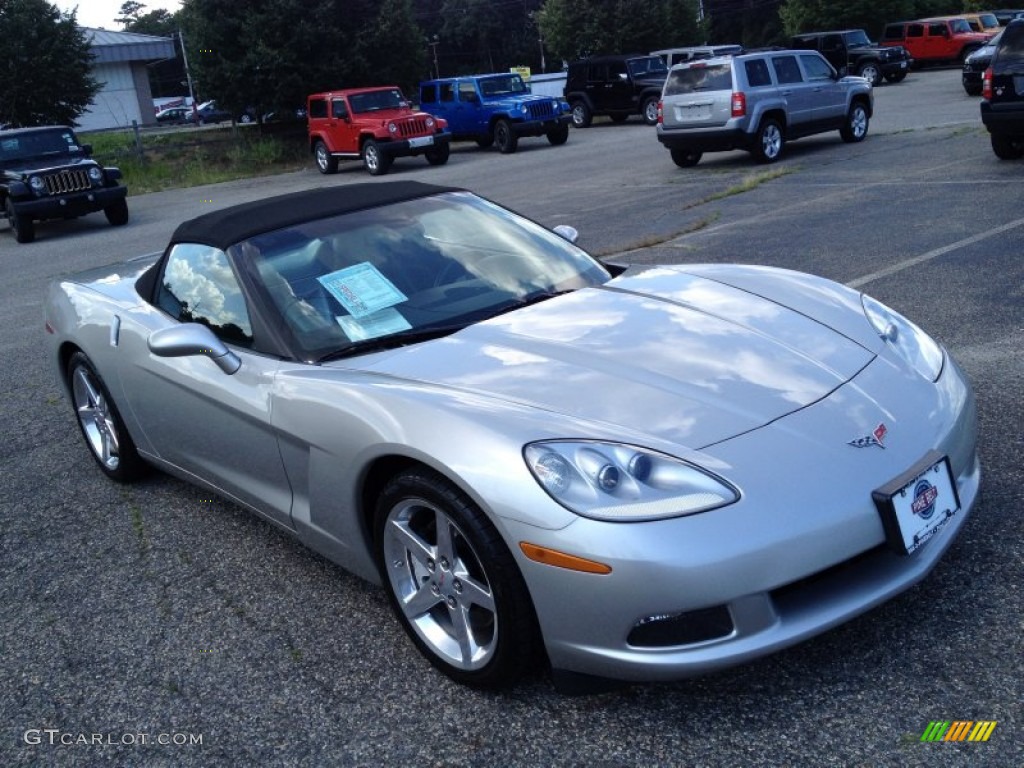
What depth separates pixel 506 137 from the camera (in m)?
Answer: 25.3

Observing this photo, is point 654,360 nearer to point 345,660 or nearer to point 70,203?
point 345,660

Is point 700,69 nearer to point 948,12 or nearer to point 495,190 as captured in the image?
point 495,190

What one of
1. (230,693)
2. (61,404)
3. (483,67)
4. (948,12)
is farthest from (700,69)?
(483,67)

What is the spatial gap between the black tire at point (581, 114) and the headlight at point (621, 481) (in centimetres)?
2848

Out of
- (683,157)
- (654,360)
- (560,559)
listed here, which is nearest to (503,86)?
(683,157)

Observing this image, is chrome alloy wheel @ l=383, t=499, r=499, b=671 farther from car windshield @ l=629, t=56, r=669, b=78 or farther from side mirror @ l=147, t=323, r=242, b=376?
car windshield @ l=629, t=56, r=669, b=78

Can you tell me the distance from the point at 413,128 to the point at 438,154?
106 centimetres

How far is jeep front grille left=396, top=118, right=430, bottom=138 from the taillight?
892cm

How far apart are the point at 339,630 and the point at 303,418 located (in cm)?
71

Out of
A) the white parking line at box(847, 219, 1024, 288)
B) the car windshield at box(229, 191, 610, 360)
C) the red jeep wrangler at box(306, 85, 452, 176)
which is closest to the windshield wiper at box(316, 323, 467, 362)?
the car windshield at box(229, 191, 610, 360)

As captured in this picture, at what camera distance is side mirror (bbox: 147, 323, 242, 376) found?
12.1 feet

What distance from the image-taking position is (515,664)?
289 centimetres

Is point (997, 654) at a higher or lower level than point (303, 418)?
lower

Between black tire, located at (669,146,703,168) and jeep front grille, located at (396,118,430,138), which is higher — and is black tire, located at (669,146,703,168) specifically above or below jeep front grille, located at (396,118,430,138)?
below
